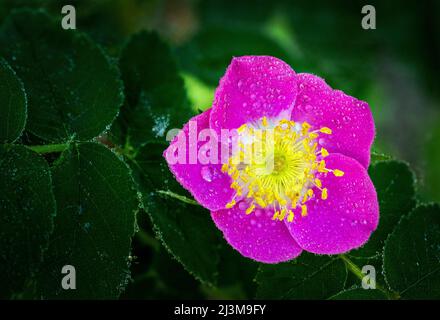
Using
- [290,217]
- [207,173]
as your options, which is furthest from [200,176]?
[290,217]

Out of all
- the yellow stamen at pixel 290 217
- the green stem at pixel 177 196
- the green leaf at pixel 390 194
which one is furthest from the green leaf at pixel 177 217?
the green leaf at pixel 390 194

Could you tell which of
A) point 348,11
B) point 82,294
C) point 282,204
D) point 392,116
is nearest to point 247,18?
point 348,11

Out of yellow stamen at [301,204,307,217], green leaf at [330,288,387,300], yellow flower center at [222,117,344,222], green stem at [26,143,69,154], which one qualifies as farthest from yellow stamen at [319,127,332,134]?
green stem at [26,143,69,154]

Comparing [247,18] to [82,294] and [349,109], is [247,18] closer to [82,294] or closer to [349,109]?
[349,109]

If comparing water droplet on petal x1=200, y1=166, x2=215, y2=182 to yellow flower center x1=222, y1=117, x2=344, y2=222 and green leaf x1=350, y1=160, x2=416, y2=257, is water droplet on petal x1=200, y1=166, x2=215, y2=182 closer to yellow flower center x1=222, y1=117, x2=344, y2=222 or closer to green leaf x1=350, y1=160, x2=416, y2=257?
yellow flower center x1=222, y1=117, x2=344, y2=222

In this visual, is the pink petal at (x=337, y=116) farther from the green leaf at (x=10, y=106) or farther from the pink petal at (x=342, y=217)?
the green leaf at (x=10, y=106)

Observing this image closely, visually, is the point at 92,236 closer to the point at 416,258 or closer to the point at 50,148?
the point at 50,148
